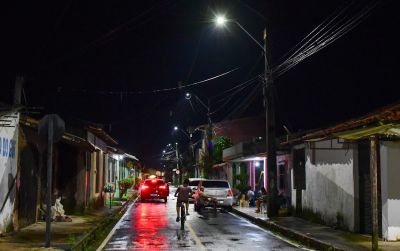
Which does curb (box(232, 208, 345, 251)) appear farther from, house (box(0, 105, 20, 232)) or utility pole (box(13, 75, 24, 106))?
utility pole (box(13, 75, 24, 106))

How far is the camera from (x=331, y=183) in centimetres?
1950

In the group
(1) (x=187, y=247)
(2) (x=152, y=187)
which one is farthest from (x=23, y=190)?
(2) (x=152, y=187)

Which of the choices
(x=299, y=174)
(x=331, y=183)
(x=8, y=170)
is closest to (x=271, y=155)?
(x=299, y=174)

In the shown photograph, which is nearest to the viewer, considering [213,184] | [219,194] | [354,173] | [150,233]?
[354,173]

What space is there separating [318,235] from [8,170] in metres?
8.74

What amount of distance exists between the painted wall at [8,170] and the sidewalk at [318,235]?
8064mm

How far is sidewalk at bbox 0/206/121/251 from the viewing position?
12967 mm

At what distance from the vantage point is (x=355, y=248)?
1340cm

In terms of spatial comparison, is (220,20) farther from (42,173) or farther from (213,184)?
(213,184)

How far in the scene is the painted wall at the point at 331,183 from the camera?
1764cm

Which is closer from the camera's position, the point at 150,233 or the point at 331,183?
the point at 150,233

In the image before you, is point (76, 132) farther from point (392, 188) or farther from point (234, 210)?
point (392, 188)

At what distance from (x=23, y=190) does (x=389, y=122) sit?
10.6 m

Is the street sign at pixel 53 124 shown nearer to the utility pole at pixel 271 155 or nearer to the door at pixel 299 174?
the utility pole at pixel 271 155
